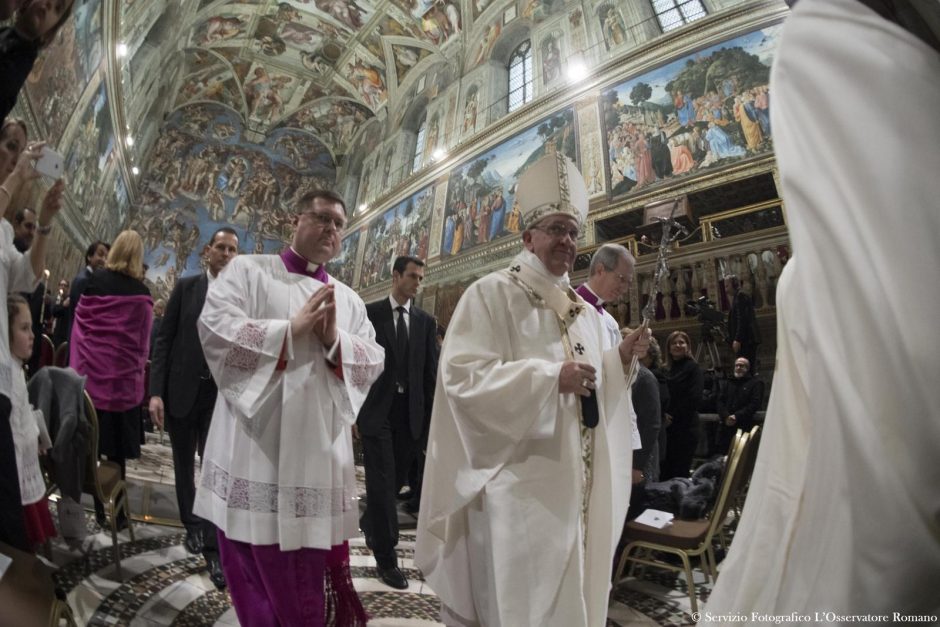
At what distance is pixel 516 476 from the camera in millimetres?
2074

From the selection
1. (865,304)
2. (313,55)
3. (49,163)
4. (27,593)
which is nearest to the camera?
(865,304)

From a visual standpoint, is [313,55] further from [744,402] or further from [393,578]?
[393,578]

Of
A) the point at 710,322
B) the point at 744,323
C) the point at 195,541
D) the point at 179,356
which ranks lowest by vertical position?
the point at 195,541

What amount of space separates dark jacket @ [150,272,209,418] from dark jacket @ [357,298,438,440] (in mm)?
1126

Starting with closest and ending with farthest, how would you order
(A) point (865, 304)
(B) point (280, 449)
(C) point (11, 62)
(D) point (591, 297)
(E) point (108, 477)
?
(A) point (865, 304) < (C) point (11, 62) < (B) point (280, 449) < (E) point (108, 477) < (D) point (591, 297)

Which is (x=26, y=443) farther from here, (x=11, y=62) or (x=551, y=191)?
(x=551, y=191)

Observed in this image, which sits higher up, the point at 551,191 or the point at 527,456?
the point at 551,191

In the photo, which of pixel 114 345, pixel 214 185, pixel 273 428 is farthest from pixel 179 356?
pixel 214 185

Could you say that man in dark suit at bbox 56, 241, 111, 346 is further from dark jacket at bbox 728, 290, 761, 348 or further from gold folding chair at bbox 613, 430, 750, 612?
dark jacket at bbox 728, 290, 761, 348

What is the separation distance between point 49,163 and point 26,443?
125 cm

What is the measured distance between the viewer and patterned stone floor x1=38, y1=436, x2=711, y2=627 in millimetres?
2365

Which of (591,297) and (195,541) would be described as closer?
(195,541)

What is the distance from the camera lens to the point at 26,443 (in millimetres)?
2018

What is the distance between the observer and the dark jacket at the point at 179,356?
313 centimetres
